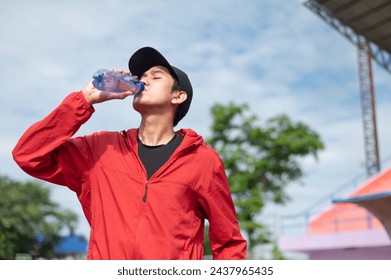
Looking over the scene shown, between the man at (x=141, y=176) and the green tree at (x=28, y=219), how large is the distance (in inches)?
1142

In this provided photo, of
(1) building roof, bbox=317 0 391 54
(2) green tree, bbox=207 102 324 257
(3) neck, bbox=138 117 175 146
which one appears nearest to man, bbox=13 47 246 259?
(3) neck, bbox=138 117 175 146

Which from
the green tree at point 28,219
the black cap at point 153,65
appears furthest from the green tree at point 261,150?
the black cap at point 153,65

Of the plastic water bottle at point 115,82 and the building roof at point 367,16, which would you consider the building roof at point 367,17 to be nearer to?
the building roof at point 367,16

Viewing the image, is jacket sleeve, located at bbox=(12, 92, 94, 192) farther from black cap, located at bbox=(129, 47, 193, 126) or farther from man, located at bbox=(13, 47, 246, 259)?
black cap, located at bbox=(129, 47, 193, 126)

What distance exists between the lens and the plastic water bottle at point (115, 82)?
115 inches

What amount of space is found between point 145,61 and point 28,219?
3104 centimetres

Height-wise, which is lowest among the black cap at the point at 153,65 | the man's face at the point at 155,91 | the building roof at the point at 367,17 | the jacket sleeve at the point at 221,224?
the jacket sleeve at the point at 221,224

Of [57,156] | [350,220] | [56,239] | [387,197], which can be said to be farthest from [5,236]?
[57,156]

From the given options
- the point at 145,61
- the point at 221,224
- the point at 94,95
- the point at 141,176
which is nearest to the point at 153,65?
the point at 145,61

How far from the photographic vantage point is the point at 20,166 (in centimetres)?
282

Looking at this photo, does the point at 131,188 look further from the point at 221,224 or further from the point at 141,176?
the point at 221,224

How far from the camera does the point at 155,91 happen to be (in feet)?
10.3

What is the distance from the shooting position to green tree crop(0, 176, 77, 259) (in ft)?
103
